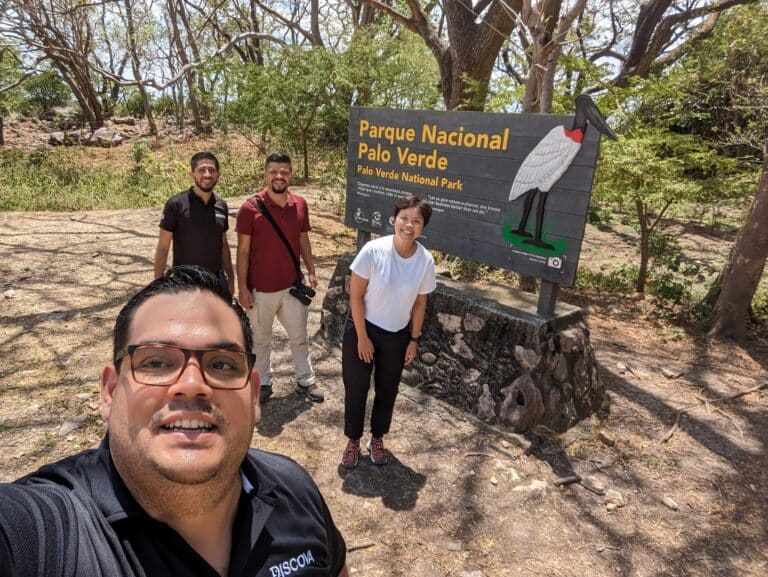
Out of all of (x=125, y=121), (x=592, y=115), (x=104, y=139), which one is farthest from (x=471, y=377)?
(x=125, y=121)

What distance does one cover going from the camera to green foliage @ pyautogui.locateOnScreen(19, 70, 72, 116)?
28281 millimetres

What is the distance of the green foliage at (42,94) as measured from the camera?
92.8 ft

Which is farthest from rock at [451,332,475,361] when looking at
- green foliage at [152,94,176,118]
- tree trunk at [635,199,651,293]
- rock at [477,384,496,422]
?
green foliage at [152,94,176,118]

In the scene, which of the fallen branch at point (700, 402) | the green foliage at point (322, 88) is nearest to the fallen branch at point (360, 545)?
the fallen branch at point (700, 402)

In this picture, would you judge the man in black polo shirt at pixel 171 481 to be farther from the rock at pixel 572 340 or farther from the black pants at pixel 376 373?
the rock at pixel 572 340

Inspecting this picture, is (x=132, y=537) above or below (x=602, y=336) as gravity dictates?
above

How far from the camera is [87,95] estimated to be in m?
22.5

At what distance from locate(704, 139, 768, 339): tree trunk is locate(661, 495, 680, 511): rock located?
145 inches

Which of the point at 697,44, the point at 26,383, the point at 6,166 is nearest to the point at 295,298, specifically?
the point at 26,383

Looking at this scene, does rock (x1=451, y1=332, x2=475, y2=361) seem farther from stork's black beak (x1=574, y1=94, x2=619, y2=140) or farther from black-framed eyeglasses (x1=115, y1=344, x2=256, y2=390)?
black-framed eyeglasses (x1=115, y1=344, x2=256, y2=390)

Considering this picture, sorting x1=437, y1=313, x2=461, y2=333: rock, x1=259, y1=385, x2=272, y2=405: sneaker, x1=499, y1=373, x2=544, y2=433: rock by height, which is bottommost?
x1=259, y1=385, x2=272, y2=405: sneaker

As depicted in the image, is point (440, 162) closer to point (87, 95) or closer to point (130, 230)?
point (130, 230)

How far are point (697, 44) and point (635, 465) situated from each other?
8.74 meters

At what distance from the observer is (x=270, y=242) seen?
3.84 metres
